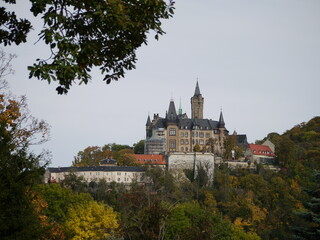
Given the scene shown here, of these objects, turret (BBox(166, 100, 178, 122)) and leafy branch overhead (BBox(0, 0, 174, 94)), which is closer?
leafy branch overhead (BBox(0, 0, 174, 94))

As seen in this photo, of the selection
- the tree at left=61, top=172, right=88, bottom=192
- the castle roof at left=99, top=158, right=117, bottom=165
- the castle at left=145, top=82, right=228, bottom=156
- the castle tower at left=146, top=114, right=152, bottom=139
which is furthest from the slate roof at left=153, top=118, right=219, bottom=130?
the tree at left=61, top=172, right=88, bottom=192

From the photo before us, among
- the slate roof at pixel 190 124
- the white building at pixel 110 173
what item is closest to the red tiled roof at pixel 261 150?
the slate roof at pixel 190 124

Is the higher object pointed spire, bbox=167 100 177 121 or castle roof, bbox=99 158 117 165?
pointed spire, bbox=167 100 177 121

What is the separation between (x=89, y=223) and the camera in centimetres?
4038

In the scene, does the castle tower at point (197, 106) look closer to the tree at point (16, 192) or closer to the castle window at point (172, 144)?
the castle window at point (172, 144)

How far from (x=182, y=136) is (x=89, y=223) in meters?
64.6

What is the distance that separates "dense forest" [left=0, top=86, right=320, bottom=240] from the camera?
14094 mm

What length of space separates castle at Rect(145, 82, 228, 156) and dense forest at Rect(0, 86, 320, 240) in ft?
36.5

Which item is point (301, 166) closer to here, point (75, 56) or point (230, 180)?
point (230, 180)

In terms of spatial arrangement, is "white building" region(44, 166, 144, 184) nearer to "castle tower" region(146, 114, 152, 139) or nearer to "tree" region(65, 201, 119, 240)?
"castle tower" region(146, 114, 152, 139)

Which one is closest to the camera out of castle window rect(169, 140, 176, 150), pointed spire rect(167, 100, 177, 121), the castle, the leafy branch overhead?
the leafy branch overhead

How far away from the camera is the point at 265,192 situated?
273 feet

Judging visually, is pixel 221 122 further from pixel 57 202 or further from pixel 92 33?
pixel 92 33

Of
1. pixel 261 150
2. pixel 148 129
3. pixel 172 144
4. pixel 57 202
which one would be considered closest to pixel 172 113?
pixel 172 144
